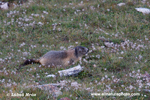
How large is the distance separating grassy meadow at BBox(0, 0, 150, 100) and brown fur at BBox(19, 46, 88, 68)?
0.31 meters

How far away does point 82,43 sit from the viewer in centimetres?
1062

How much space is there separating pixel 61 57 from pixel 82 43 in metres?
1.82

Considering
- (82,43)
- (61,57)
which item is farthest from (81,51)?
(82,43)

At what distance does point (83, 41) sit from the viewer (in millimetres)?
10727

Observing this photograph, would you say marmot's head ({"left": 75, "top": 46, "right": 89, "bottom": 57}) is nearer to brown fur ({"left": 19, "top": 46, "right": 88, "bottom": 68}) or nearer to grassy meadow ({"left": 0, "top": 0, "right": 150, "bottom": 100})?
brown fur ({"left": 19, "top": 46, "right": 88, "bottom": 68})

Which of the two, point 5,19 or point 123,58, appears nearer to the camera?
point 123,58

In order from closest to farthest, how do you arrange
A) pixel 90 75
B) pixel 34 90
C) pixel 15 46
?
pixel 34 90, pixel 90 75, pixel 15 46

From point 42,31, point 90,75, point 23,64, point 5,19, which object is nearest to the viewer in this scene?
point 90,75

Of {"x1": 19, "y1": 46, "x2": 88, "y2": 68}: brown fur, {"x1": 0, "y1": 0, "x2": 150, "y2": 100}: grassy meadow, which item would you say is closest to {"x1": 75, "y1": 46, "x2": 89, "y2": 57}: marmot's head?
{"x1": 19, "y1": 46, "x2": 88, "y2": 68}: brown fur

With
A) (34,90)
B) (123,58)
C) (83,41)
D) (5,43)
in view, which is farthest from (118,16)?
(34,90)

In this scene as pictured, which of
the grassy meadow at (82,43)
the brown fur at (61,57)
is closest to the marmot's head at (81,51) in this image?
the brown fur at (61,57)

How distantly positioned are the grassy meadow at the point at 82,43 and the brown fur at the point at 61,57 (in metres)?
0.31

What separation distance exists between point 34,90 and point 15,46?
5.00 m

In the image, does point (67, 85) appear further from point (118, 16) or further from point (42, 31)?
point (118, 16)
